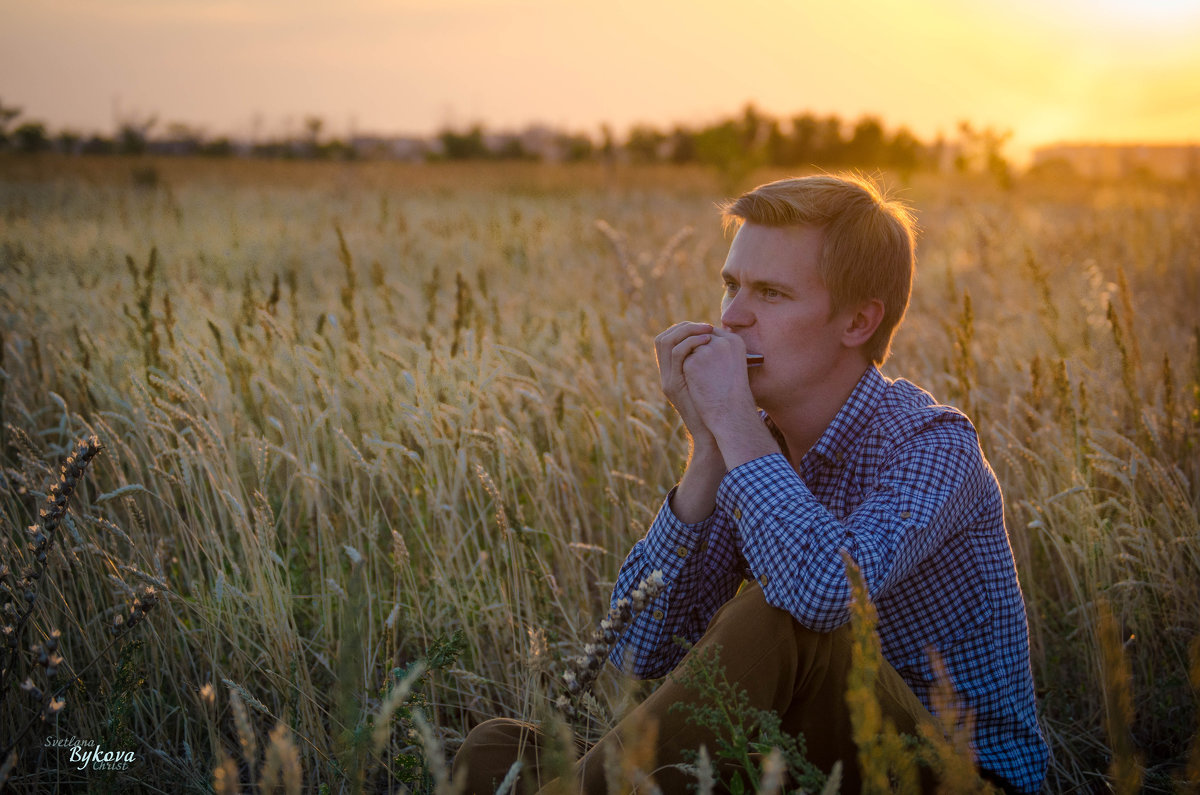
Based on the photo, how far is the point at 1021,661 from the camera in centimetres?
178

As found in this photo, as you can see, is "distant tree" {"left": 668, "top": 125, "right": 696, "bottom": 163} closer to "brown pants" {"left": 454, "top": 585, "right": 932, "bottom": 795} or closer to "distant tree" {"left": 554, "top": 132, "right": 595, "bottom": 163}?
"distant tree" {"left": 554, "top": 132, "right": 595, "bottom": 163}

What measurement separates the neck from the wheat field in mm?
763

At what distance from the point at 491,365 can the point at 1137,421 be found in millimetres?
2694

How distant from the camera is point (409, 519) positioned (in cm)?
288

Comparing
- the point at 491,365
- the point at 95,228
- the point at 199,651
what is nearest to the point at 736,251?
the point at 491,365

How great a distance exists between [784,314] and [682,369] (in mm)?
298

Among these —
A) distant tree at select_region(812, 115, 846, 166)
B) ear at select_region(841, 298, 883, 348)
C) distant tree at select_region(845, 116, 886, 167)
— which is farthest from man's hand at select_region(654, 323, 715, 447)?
distant tree at select_region(845, 116, 886, 167)

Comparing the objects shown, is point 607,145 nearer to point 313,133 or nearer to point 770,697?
point 313,133

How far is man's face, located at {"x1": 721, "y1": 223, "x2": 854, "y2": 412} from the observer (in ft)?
6.47

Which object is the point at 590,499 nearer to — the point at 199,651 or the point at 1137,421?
the point at 199,651

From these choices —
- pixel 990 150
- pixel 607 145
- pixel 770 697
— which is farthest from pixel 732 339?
pixel 607 145

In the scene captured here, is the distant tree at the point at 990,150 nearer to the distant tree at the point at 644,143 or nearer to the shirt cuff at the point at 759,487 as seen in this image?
the distant tree at the point at 644,143

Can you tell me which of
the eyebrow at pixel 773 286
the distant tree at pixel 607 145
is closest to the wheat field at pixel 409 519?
the eyebrow at pixel 773 286

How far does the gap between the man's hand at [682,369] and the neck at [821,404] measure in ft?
0.82
